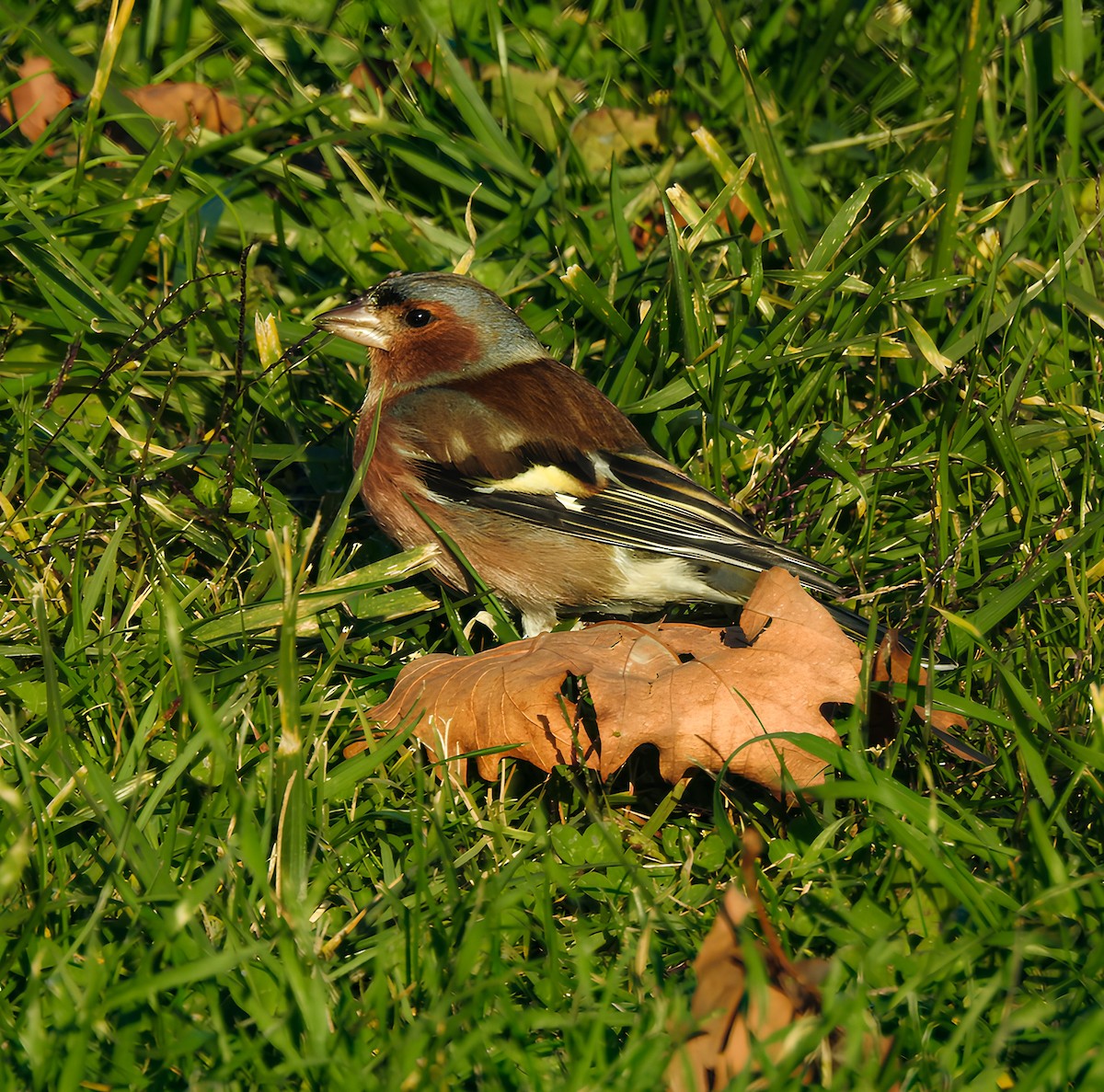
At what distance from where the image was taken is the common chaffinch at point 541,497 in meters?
4.16

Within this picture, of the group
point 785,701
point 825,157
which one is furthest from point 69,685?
point 825,157

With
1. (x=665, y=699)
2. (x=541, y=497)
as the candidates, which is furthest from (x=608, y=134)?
(x=665, y=699)

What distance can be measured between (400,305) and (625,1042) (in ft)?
9.62

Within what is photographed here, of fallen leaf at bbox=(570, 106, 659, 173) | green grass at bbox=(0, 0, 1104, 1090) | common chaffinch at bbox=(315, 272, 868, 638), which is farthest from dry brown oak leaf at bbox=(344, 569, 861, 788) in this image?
fallen leaf at bbox=(570, 106, 659, 173)

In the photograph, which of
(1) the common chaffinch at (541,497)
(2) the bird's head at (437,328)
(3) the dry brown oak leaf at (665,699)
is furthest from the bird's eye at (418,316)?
(3) the dry brown oak leaf at (665,699)

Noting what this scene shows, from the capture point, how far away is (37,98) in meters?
5.50

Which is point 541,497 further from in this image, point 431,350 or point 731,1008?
point 731,1008

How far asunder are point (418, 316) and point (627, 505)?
3.79 feet

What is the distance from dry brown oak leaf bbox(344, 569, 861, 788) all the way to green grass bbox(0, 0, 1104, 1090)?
118mm

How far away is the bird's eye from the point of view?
471 centimetres

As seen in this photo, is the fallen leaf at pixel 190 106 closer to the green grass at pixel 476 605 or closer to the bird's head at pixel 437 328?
the green grass at pixel 476 605

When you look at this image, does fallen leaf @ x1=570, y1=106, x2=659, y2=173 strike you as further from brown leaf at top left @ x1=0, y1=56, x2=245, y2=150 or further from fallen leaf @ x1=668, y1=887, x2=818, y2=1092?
fallen leaf @ x1=668, y1=887, x2=818, y2=1092

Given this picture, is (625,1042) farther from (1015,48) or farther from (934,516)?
(1015,48)

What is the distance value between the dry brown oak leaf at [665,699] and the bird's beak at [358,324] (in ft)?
4.92
